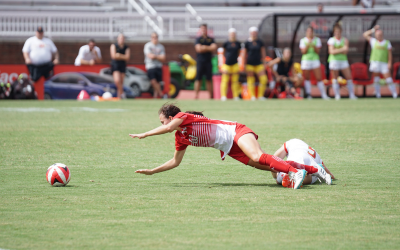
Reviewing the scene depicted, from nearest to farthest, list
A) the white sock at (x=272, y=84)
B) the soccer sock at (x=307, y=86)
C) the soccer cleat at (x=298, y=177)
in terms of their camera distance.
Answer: the soccer cleat at (x=298, y=177) → the soccer sock at (x=307, y=86) → the white sock at (x=272, y=84)

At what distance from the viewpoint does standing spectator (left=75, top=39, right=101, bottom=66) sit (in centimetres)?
2122

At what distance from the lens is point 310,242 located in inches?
157

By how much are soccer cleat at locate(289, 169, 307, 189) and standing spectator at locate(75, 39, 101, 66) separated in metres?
16.3

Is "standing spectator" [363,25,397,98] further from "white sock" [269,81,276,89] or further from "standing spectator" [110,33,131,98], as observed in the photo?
"standing spectator" [110,33,131,98]

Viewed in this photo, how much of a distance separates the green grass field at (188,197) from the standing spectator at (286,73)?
9.61 meters

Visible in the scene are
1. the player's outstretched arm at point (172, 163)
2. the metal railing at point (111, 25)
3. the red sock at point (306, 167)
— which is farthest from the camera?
the metal railing at point (111, 25)

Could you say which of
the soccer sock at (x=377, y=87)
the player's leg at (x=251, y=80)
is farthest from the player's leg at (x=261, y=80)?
the soccer sock at (x=377, y=87)

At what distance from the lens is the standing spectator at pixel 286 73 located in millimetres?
20578

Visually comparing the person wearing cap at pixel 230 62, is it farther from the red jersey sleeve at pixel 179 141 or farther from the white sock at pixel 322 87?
the red jersey sleeve at pixel 179 141

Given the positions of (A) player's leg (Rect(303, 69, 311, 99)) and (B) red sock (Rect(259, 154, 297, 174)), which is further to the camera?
(A) player's leg (Rect(303, 69, 311, 99))

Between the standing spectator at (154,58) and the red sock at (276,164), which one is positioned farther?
the standing spectator at (154,58)

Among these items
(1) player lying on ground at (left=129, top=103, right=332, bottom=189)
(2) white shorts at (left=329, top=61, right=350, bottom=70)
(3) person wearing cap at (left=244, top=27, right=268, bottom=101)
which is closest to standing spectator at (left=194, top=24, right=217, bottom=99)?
(3) person wearing cap at (left=244, top=27, right=268, bottom=101)

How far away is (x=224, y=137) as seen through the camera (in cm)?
614

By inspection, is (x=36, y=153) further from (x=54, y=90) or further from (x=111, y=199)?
(x=54, y=90)
